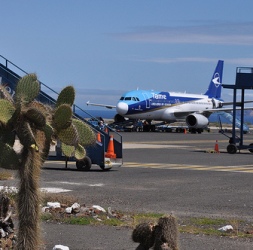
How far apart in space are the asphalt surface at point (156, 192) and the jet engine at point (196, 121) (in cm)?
3841

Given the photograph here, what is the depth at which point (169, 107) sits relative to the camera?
70750 millimetres

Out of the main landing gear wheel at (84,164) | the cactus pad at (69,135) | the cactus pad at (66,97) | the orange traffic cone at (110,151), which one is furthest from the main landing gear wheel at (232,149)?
the cactus pad at (69,135)

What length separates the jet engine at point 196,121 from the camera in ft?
220

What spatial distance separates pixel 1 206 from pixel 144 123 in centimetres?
6478

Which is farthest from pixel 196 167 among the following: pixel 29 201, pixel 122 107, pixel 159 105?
pixel 159 105

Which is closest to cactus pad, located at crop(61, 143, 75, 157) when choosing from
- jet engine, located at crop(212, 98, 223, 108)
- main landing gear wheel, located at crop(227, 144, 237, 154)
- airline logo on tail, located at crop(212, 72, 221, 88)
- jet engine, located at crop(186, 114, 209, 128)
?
main landing gear wheel, located at crop(227, 144, 237, 154)

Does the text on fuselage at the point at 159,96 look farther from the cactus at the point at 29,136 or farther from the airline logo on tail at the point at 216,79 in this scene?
the cactus at the point at 29,136

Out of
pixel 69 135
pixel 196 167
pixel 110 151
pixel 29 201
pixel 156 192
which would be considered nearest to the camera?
pixel 29 201

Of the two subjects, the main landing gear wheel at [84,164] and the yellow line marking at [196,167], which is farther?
the yellow line marking at [196,167]

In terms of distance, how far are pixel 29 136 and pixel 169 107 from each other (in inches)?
2555

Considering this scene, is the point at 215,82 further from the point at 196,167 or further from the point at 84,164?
the point at 84,164

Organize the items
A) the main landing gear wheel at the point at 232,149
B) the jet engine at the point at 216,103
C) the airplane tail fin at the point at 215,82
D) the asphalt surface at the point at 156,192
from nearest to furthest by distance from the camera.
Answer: the asphalt surface at the point at 156,192 < the main landing gear wheel at the point at 232,149 < the jet engine at the point at 216,103 < the airplane tail fin at the point at 215,82

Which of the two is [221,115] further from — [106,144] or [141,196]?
[141,196]

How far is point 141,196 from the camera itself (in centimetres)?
1614
